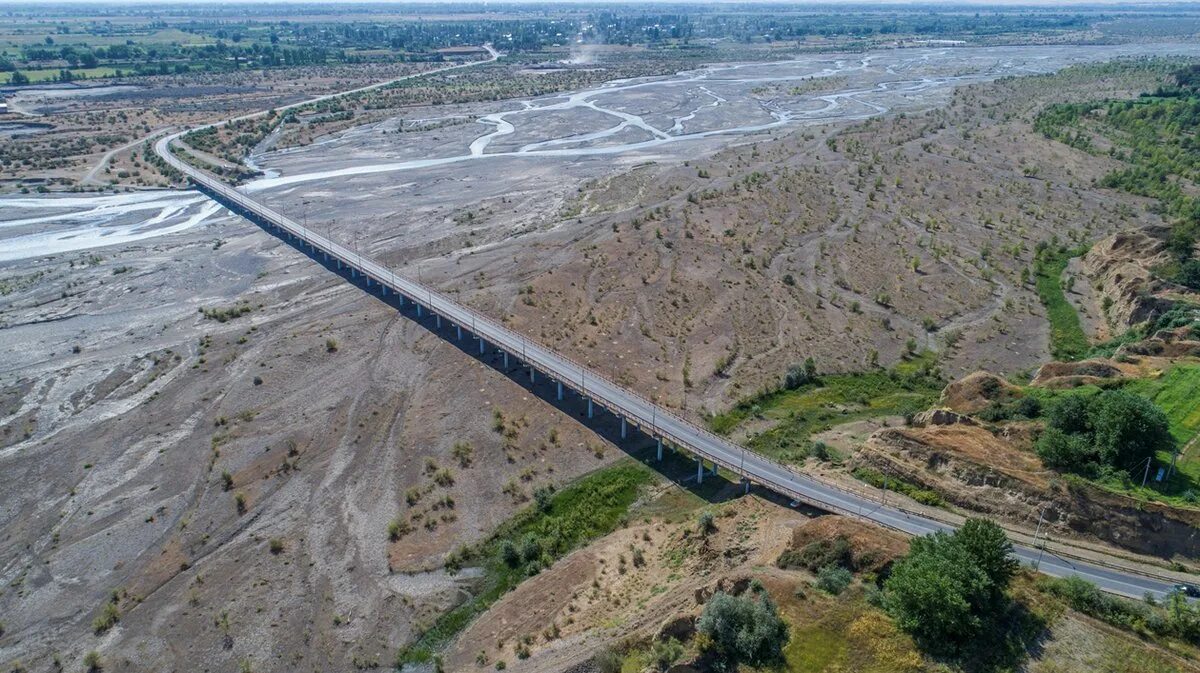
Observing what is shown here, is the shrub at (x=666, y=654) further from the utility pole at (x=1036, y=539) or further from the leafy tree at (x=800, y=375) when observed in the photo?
the leafy tree at (x=800, y=375)

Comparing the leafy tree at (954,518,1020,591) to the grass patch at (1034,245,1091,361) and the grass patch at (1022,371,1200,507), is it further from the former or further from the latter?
the grass patch at (1034,245,1091,361)

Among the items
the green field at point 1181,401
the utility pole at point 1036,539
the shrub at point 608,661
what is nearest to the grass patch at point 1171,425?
the green field at point 1181,401

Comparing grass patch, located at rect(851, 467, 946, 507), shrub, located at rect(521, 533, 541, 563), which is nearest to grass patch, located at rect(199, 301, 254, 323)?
shrub, located at rect(521, 533, 541, 563)

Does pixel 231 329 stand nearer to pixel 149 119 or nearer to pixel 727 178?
pixel 727 178

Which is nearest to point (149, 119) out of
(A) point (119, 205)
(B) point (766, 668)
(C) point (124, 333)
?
(A) point (119, 205)

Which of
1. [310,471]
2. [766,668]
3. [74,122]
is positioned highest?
[74,122]
